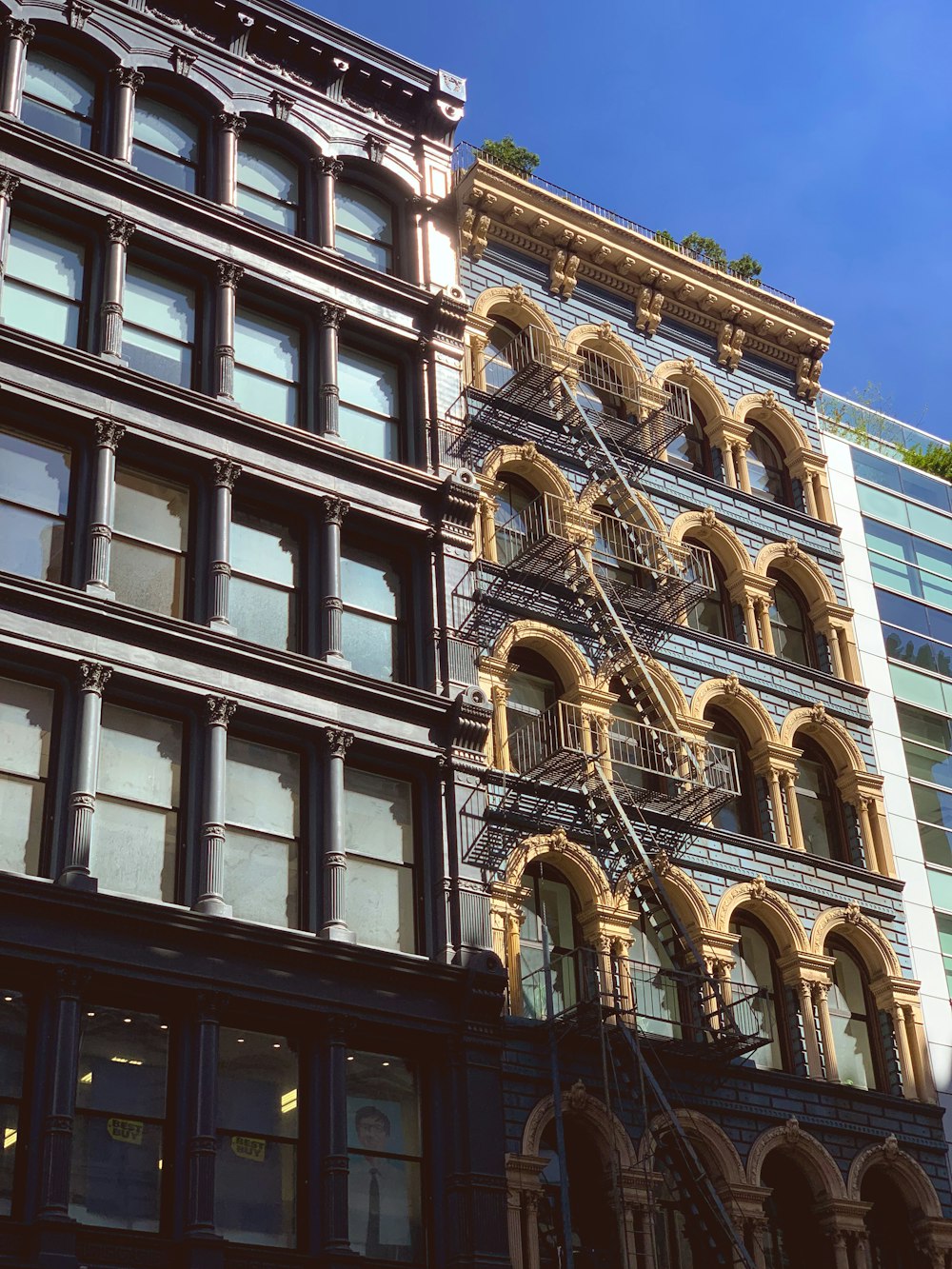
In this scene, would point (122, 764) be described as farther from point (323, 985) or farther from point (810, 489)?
point (810, 489)

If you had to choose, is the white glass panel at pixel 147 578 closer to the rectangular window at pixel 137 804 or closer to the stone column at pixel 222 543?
the stone column at pixel 222 543

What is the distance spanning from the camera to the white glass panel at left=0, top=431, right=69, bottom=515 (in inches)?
973

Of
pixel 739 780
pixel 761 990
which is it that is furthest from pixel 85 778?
pixel 739 780

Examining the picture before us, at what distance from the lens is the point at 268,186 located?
101 feet

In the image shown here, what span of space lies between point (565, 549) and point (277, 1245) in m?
12.5

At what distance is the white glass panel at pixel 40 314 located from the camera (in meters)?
26.2

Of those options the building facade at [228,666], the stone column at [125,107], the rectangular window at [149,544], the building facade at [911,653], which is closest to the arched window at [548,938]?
the building facade at [228,666]

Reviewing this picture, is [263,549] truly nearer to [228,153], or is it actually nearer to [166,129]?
[228,153]

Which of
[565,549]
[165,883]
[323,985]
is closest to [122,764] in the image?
[165,883]

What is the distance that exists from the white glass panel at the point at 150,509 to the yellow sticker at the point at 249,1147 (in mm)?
8685

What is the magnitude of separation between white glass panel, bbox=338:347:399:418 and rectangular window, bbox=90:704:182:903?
7729 millimetres

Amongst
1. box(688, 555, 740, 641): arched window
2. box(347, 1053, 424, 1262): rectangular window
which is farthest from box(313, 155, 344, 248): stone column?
box(347, 1053, 424, 1262): rectangular window

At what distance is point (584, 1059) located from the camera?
82.0 ft

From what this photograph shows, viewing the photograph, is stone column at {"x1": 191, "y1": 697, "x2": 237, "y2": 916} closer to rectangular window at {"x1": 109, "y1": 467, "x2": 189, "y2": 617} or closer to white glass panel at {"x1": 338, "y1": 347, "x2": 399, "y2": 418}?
rectangular window at {"x1": 109, "y1": 467, "x2": 189, "y2": 617}
